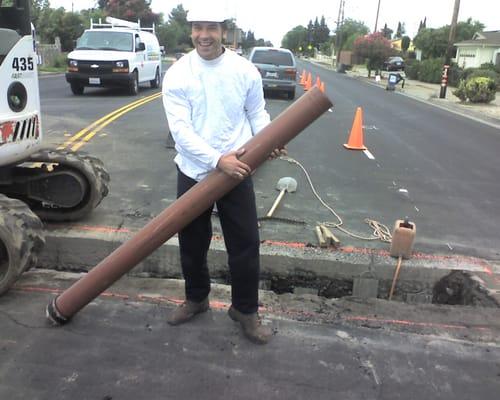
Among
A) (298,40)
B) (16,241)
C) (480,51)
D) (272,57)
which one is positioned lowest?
(16,241)

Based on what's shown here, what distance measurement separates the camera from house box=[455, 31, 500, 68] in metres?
48.7

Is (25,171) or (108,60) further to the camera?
(108,60)

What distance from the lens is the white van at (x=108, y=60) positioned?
17.0 metres

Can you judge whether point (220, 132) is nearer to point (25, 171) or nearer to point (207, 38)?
point (207, 38)

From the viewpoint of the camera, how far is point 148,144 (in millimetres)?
9727

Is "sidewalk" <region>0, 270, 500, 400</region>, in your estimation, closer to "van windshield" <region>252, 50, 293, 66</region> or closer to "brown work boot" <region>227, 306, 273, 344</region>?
"brown work boot" <region>227, 306, 273, 344</region>

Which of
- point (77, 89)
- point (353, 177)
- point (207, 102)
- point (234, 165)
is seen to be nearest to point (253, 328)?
point (234, 165)

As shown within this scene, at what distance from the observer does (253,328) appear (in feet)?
11.1

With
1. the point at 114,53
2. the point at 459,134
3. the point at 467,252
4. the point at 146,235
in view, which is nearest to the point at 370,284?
the point at 467,252

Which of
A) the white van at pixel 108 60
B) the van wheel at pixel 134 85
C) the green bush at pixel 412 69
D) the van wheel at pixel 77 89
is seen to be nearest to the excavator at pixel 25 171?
the white van at pixel 108 60

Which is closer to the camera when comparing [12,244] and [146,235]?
[146,235]

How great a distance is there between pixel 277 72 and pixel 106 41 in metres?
5.97

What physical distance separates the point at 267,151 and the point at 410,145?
879 cm

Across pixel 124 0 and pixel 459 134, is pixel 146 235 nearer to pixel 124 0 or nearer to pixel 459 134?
pixel 459 134
